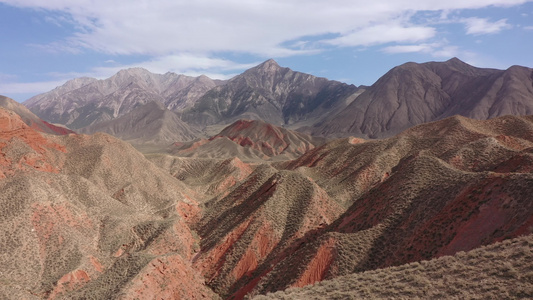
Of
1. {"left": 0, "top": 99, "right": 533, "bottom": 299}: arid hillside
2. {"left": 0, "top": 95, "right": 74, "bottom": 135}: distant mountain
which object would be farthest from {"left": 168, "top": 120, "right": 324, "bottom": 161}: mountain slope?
{"left": 0, "top": 99, "right": 533, "bottom": 299}: arid hillside

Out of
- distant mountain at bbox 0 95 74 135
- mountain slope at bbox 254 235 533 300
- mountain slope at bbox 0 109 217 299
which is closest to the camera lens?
mountain slope at bbox 254 235 533 300

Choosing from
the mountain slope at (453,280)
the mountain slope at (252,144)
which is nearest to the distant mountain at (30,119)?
the mountain slope at (252,144)

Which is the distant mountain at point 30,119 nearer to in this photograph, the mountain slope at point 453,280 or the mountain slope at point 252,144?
the mountain slope at point 252,144

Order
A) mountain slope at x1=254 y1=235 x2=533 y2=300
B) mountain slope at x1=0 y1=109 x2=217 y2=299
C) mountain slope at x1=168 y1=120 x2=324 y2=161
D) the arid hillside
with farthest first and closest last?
mountain slope at x1=168 y1=120 x2=324 y2=161 → mountain slope at x1=0 y1=109 x2=217 y2=299 → the arid hillside → mountain slope at x1=254 y1=235 x2=533 y2=300

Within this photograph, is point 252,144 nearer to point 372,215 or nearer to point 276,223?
point 276,223

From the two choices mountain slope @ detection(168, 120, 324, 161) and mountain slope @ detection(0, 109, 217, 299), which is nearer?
mountain slope @ detection(0, 109, 217, 299)

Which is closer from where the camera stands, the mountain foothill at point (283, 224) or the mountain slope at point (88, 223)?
the mountain foothill at point (283, 224)

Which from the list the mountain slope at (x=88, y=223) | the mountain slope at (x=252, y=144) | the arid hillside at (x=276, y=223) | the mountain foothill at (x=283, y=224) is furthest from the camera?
the mountain slope at (x=252, y=144)

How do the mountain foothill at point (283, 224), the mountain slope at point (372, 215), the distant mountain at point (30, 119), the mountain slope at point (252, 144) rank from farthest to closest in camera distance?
the distant mountain at point (30, 119)
the mountain slope at point (252, 144)
the mountain slope at point (372, 215)
the mountain foothill at point (283, 224)

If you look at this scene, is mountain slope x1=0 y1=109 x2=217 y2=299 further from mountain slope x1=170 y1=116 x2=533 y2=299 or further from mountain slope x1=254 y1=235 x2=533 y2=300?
mountain slope x1=254 y1=235 x2=533 y2=300

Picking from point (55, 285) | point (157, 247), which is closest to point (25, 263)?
point (55, 285)

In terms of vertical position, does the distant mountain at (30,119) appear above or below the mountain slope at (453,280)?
above

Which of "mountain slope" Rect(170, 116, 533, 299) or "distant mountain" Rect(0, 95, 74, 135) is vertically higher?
"distant mountain" Rect(0, 95, 74, 135)
